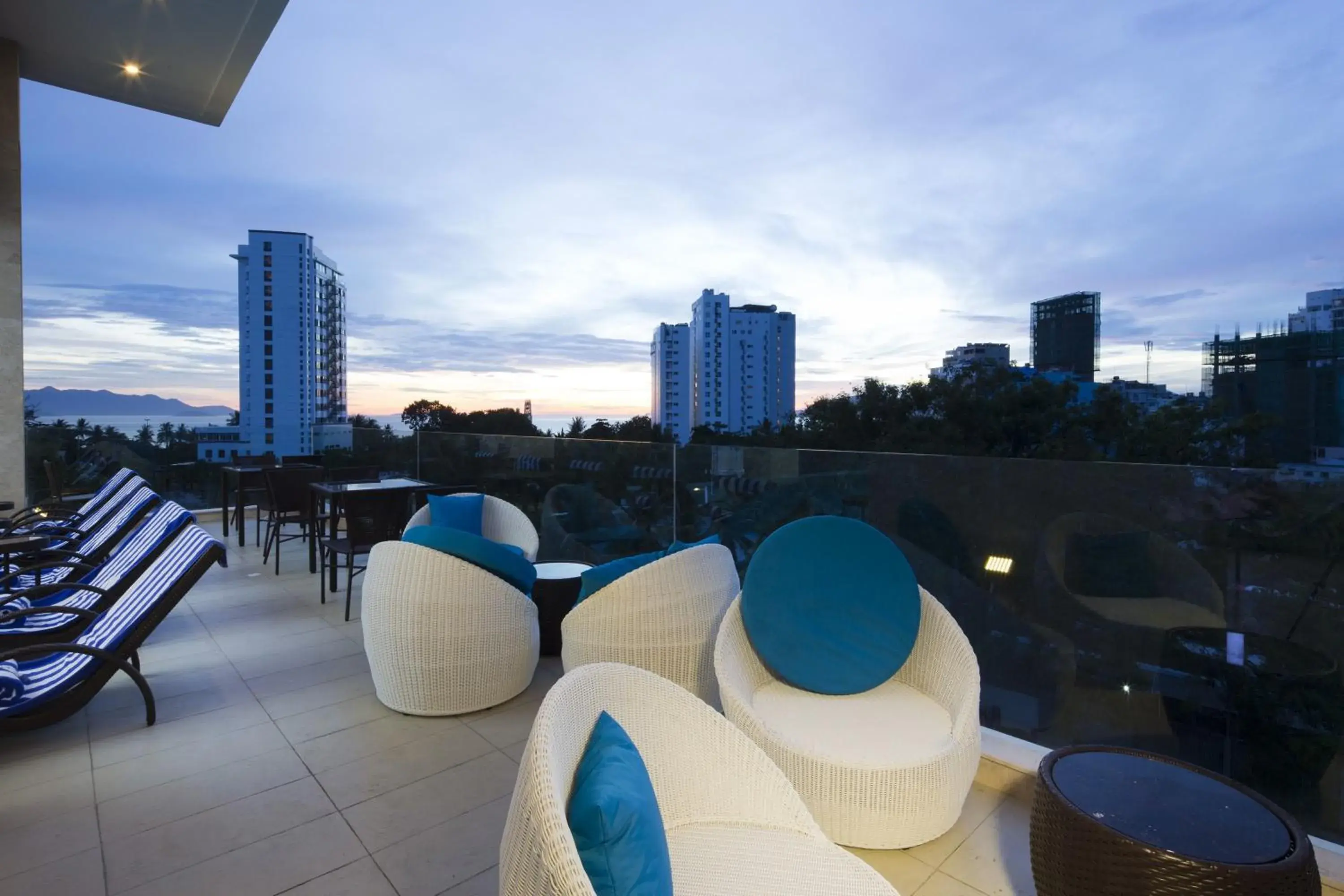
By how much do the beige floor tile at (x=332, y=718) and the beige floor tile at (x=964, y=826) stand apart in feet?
7.23

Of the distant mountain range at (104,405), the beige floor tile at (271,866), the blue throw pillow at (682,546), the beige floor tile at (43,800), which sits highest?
the distant mountain range at (104,405)

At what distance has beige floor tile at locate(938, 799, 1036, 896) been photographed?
6.05 feet

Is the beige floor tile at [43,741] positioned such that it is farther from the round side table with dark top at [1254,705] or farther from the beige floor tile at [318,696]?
the round side table with dark top at [1254,705]

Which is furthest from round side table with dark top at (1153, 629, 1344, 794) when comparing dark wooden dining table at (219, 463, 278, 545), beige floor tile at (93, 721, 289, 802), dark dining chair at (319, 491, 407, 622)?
dark wooden dining table at (219, 463, 278, 545)

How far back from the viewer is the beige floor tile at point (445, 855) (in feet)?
6.02

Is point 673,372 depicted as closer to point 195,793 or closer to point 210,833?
point 195,793

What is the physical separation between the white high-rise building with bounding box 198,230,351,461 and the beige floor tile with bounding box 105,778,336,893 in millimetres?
9092

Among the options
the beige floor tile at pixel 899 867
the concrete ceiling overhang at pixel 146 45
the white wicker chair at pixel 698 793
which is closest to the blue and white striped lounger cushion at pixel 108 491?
the concrete ceiling overhang at pixel 146 45

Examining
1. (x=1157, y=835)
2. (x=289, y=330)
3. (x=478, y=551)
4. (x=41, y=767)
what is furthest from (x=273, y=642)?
(x=289, y=330)

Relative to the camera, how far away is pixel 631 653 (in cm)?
272

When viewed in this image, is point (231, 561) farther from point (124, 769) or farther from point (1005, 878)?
point (1005, 878)

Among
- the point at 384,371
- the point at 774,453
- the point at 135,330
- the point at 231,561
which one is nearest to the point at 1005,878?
the point at 774,453

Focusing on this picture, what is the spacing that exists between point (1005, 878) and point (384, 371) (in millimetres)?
17465

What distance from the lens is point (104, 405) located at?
8047 millimetres
